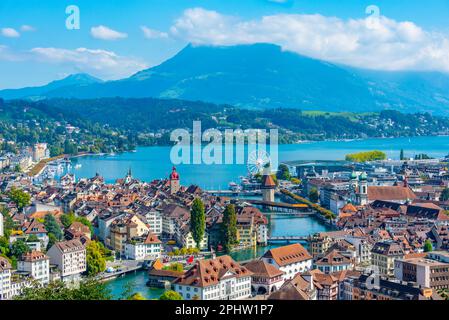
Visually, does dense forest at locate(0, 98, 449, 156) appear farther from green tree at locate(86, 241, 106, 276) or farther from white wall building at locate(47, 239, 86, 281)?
white wall building at locate(47, 239, 86, 281)

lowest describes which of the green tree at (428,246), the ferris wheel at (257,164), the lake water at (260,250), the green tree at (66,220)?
the lake water at (260,250)

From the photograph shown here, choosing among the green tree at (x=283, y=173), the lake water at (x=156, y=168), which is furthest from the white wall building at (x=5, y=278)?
the green tree at (x=283, y=173)

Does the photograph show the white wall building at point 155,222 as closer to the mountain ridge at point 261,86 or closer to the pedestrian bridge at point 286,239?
the pedestrian bridge at point 286,239

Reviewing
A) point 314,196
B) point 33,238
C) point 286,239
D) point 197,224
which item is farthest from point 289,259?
point 314,196

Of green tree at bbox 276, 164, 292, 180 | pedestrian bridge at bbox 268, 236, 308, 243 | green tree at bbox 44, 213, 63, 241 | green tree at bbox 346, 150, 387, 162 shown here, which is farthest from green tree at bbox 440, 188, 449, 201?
green tree at bbox 44, 213, 63, 241

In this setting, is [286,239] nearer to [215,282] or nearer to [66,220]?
[66,220]

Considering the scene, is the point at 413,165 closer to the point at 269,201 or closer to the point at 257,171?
the point at 257,171

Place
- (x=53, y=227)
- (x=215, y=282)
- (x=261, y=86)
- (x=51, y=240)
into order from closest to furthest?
(x=215, y=282) → (x=51, y=240) → (x=53, y=227) → (x=261, y=86)
